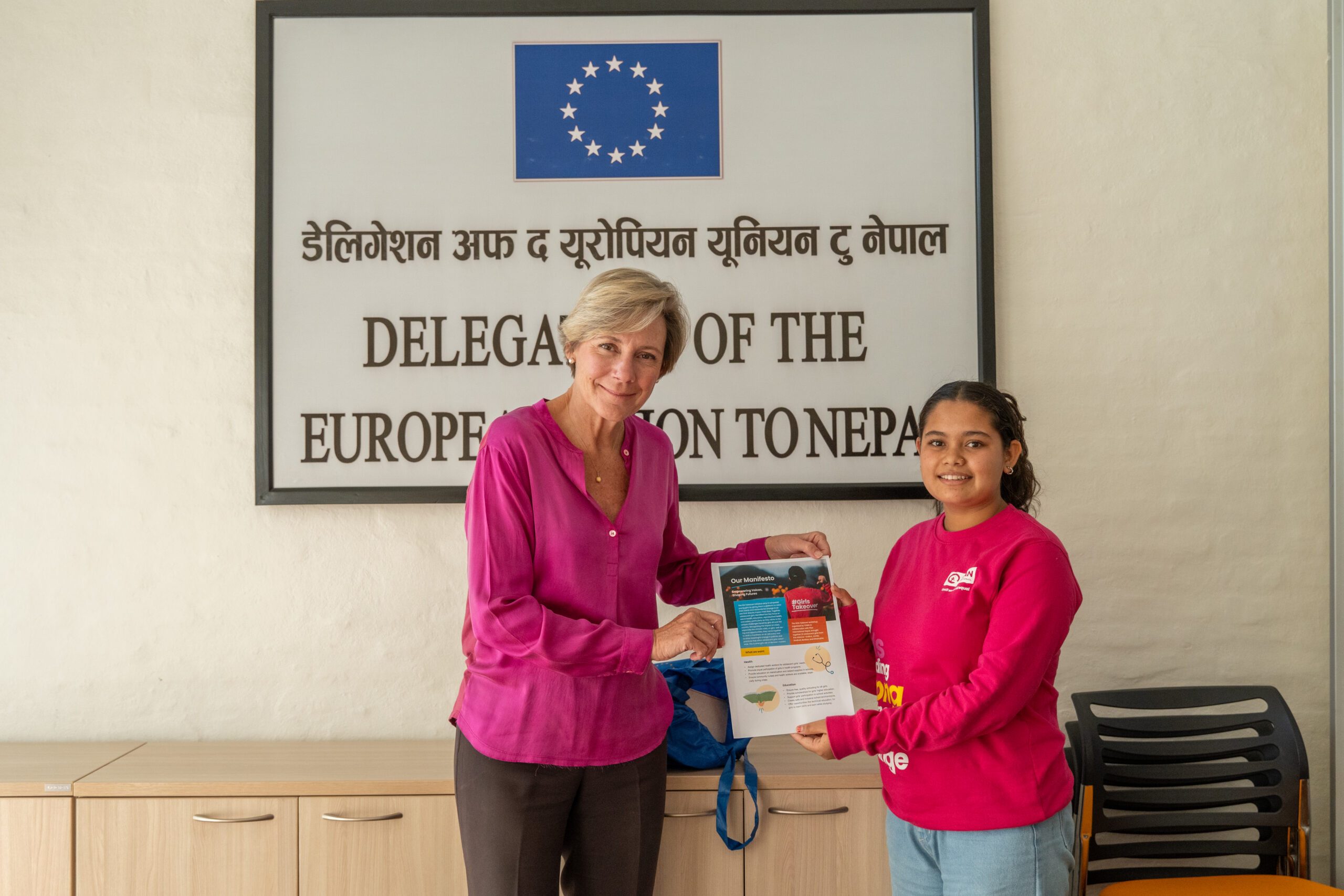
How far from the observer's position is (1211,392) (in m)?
2.56

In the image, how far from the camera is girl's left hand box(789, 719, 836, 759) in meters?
1.65

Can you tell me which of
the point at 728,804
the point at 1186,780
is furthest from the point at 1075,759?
the point at 728,804

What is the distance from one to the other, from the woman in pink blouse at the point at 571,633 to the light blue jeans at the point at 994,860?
1.76 feet

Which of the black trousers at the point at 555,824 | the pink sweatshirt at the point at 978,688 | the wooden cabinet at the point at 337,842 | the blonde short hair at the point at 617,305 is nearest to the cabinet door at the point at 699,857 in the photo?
the wooden cabinet at the point at 337,842

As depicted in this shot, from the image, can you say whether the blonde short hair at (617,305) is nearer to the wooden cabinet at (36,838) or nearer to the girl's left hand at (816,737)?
the girl's left hand at (816,737)

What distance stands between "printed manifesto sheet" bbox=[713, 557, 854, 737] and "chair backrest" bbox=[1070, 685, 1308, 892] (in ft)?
2.81

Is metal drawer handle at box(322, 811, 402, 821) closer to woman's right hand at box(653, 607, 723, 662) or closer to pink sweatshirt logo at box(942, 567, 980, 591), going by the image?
woman's right hand at box(653, 607, 723, 662)

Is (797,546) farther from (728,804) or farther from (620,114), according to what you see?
(620,114)

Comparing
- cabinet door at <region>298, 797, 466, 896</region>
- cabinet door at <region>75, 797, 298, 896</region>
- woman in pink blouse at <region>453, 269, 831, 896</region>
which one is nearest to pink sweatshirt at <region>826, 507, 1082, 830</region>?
woman in pink blouse at <region>453, 269, 831, 896</region>

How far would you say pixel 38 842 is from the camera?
2.11 m

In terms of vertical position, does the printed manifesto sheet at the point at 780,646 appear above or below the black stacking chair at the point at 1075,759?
above

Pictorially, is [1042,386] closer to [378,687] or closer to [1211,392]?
[1211,392]

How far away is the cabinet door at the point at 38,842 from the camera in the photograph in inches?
82.8

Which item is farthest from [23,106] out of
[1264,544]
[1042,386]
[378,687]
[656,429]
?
[1264,544]
